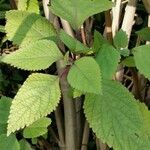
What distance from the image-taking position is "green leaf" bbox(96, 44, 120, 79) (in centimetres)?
71

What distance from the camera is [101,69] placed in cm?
72

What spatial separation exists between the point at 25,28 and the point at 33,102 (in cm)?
22

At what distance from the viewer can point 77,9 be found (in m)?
0.78

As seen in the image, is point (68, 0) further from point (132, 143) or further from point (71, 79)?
point (132, 143)

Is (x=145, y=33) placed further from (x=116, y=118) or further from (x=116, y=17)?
(x=116, y=118)

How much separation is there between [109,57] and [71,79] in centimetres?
10

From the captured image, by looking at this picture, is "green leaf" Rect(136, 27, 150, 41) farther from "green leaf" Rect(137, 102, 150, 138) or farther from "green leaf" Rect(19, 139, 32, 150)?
"green leaf" Rect(19, 139, 32, 150)

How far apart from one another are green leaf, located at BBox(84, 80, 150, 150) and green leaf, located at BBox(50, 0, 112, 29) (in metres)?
0.15

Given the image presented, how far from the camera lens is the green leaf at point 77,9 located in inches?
30.5

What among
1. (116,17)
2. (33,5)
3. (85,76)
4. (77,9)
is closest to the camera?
(85,76)

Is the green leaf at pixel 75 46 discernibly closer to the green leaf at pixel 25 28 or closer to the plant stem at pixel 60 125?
the green leaf at pixel 25 28

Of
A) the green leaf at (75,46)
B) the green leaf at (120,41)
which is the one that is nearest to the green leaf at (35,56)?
the green leaf at (75,46)

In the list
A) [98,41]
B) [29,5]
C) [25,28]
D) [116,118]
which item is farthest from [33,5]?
[116,118]

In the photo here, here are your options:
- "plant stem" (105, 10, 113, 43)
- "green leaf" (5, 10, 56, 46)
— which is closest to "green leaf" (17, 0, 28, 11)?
"green leaf" (5, 10, 56, 46)
